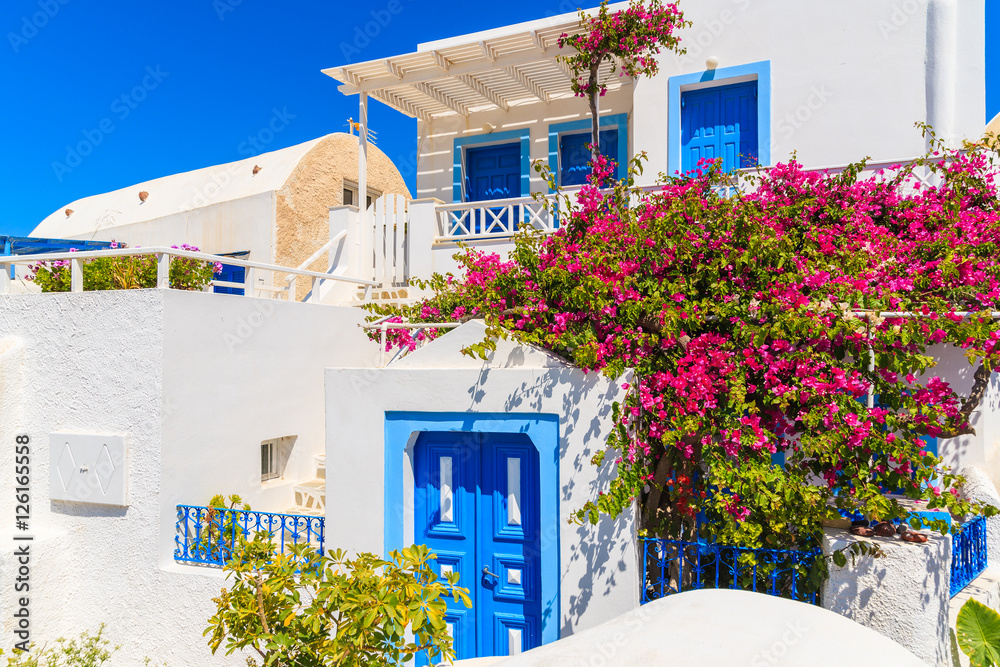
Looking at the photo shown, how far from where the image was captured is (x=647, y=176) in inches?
440

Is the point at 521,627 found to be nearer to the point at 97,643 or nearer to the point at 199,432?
the point at 199,432

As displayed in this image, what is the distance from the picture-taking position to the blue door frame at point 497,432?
552 cm

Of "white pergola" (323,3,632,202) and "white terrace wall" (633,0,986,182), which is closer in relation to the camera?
"white terrace wall" (633,0,986,182)

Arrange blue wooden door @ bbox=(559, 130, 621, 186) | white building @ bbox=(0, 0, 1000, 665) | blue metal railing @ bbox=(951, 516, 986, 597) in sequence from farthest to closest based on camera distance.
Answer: blue wooden door @ bbox=(559, 130, 621, 186) → white building @ bbox=(0, 0, 1000, 665) → blue metal railing @ bbox=(951, 516, 986, 597)

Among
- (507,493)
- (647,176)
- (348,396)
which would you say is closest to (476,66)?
(647,176)

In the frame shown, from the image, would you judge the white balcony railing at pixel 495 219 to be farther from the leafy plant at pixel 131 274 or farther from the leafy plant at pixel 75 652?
the leafy plant at pixel 75 652

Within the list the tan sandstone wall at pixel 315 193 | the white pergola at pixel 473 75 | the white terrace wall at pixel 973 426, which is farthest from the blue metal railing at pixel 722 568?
the tan sandstone wall at pixel 315 193

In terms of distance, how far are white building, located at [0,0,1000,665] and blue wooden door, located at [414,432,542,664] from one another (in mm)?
19

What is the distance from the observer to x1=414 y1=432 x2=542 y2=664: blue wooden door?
5.73m
